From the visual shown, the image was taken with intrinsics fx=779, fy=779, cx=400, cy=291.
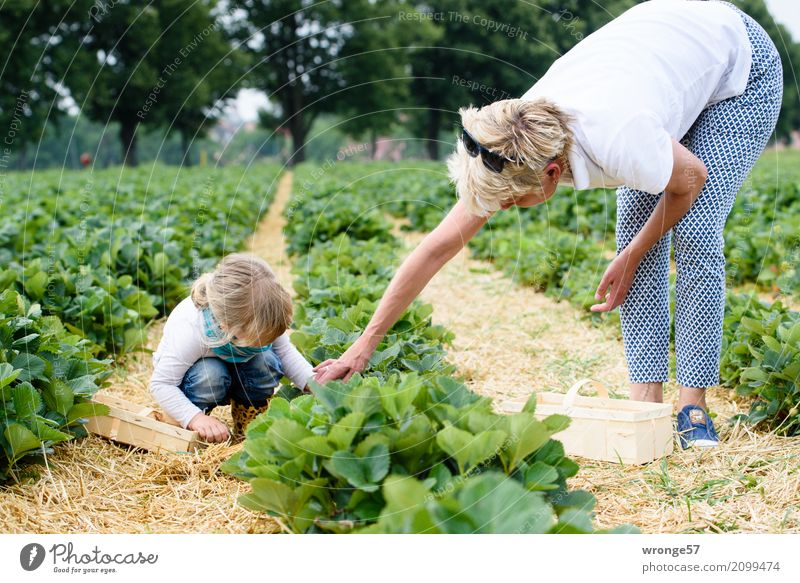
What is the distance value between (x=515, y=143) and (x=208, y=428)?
164cm

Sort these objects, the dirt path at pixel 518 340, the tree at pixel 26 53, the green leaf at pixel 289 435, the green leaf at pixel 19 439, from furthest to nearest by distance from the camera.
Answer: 1. the tree at pixel 26 53
2. the dirt path at pixel 518 340
3. the green leaf at pixel 19 439
4. the green leaf at pixel 289 435

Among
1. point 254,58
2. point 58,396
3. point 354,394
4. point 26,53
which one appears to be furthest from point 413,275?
point 254,58

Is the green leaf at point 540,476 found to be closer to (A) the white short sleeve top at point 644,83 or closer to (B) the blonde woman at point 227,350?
(A) the white short sleeve top at point 644,83

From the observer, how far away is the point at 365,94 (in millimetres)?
22672

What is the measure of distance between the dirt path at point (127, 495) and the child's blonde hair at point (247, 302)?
46cm

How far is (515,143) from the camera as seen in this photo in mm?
2385

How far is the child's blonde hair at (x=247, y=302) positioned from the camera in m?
2.92

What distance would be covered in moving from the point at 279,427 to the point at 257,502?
25cm

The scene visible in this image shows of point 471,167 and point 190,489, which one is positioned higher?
point 471,167

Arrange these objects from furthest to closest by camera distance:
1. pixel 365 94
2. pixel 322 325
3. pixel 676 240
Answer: pixel 365 94
pixel 322 325
pixel 676 240

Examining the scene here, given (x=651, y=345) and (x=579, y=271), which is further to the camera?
(x=579, y=271)

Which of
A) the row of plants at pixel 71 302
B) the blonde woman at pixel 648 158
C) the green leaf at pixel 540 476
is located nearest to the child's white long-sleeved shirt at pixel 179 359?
the row of plants at pixel 71 302

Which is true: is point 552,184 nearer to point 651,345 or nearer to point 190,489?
point 651,345

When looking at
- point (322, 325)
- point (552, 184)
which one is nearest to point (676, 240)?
point (552, 184)
